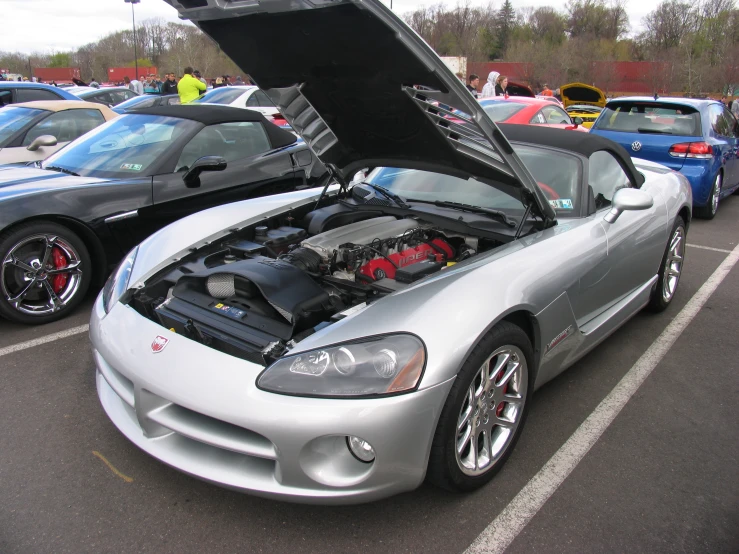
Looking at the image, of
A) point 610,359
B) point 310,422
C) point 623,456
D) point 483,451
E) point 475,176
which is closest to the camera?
point 310,422

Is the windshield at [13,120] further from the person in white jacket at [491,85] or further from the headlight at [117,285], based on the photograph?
the person in white jacket at [491,85]

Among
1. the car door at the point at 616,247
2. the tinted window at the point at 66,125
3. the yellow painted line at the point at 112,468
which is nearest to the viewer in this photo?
the yellow painted line at the point at 112,468

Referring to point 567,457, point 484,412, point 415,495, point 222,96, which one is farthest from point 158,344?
point 222,96

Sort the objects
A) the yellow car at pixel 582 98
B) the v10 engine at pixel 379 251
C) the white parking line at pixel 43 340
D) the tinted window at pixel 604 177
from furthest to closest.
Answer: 1. the yellow car at pixel 582 98
2. the white parking line at pixel 43 340
3. the tinted window at pixel 604 177
4. the v10 engine at pixel 379 251

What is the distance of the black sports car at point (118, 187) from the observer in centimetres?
369

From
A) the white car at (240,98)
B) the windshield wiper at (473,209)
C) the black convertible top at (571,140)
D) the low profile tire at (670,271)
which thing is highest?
the white car at (240,98)

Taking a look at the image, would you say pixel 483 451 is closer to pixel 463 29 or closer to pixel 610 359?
pixel 610 359

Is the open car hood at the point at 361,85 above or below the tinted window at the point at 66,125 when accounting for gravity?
above

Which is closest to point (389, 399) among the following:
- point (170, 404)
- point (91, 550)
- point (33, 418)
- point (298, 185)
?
point (170, 404)

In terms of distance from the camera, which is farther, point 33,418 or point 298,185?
point 298,185

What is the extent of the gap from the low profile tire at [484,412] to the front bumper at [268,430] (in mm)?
85

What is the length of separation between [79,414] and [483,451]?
6.19 feet

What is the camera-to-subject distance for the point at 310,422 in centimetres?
182

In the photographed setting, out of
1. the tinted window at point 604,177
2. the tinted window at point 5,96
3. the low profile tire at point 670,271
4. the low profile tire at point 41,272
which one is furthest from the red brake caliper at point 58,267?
the tinted window at point 5,96
